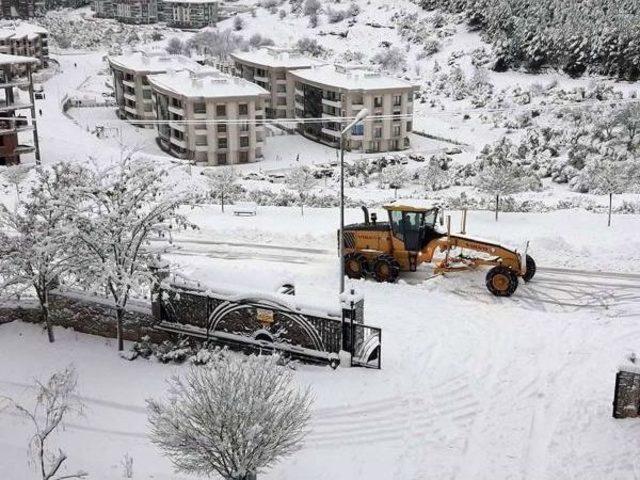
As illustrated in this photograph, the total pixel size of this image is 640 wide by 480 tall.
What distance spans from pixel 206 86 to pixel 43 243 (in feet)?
165

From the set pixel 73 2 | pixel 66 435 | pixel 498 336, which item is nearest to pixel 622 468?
pixel 498 336

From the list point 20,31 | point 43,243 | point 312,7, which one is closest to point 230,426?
point 43,243

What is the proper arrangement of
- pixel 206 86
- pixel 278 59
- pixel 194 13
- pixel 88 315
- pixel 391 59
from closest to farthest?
pixel 88 315 → pixel 206 86 → pixel 278 59 → pixel 391 59 → pixel 194 13

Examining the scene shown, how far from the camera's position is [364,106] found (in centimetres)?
7012

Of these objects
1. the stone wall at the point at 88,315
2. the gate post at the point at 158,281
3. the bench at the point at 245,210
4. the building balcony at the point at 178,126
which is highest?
the gate post at the point at 158,281

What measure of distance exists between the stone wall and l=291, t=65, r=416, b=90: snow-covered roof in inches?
2017

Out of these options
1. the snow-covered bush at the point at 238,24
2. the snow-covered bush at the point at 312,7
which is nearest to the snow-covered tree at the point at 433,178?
the snow-covered bush at the point at 312,7

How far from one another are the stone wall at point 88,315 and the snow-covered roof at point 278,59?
61.6m

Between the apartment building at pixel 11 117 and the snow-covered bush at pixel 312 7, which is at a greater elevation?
the snow-covered bush at pixel 312 7

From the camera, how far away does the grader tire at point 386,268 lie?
24719 millimetres

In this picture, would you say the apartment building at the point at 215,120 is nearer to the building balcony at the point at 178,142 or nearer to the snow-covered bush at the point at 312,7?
the building balcony at the point at 178,142

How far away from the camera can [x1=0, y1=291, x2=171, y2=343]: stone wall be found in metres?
20.8

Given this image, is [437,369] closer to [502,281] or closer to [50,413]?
[502,281]

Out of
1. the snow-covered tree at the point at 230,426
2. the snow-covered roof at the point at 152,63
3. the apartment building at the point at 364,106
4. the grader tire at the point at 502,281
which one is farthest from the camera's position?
the snow-covered roof at the point at 152,63
